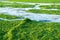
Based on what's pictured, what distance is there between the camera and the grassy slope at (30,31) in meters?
10.6

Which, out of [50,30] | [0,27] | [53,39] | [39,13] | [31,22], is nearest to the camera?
[53,39]

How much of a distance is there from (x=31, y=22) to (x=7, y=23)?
1.54m

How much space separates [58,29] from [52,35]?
1.12 metres

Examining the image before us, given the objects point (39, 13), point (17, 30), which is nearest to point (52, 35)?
point (17, 30)

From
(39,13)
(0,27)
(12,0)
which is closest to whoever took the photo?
(0,27)

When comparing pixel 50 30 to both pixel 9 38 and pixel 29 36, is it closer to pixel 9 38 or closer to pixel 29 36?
pixel 29 36

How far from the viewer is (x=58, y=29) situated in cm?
1183

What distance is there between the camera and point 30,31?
11586mm

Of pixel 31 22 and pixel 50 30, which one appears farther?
pixel 31 22

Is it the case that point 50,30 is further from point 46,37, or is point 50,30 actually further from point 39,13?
point 39,13

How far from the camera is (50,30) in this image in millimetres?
11625

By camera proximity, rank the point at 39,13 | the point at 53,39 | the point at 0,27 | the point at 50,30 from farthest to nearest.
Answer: the point at 39,13 → the point at 0,27 → the point at 50,30 → the point at 53,39

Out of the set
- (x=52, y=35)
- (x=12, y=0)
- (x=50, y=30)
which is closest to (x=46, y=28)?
(x=50, y=30)

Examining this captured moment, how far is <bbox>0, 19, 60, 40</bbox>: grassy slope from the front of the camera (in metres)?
10.6
